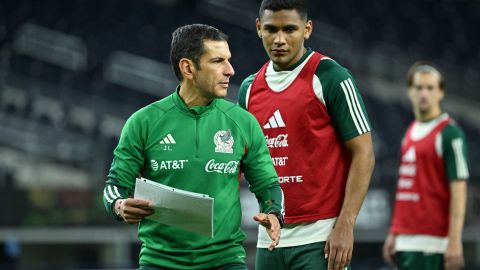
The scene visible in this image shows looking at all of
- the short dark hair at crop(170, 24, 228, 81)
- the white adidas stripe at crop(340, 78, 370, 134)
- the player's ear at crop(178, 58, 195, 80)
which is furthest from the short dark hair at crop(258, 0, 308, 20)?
the player's ear at crop(178, 58, 195, 80)

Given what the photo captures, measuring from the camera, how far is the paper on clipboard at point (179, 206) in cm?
319

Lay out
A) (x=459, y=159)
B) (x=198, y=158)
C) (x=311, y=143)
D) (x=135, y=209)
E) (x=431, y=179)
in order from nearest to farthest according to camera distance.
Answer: (x=135, y=209) < (x=198, y=158) < (x=311, y=143) < (x=459, y=159) < (x=431, y=179)

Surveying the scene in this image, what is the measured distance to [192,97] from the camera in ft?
11.8

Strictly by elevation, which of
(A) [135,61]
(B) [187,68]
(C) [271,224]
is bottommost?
(C) [271,224]

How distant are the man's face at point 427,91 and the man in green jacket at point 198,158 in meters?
3.00

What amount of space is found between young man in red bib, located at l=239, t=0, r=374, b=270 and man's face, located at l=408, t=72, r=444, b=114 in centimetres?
239

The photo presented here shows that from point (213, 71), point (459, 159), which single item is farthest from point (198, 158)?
point (459, 159)

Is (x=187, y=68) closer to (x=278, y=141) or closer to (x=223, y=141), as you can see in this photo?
(x=223, y=141)

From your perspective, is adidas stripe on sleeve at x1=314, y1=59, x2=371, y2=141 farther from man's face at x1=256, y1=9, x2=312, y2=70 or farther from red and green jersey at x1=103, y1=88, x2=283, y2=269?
red and green jersey at x1=103, y1=88, x2=283, y2=269

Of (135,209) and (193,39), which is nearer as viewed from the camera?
(135,209)

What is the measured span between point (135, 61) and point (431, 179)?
11.1 metres

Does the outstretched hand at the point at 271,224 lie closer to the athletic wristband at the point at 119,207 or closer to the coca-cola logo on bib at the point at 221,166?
the coca-cola logo on bib at the point at 221,166

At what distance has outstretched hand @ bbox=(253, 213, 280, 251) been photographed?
10.9 ft

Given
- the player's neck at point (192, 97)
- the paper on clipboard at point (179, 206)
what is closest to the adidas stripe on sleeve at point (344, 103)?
the player's neck at point (192, 97)
